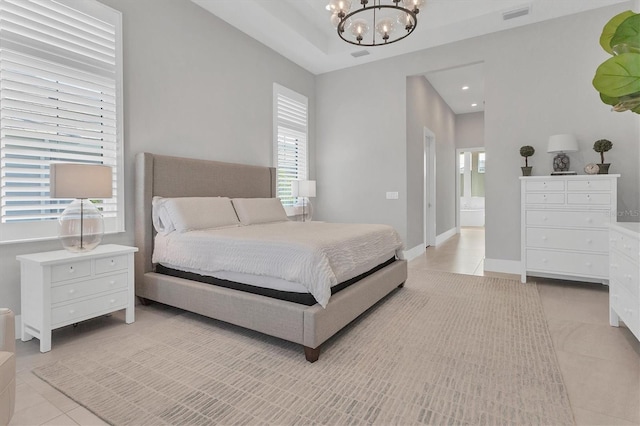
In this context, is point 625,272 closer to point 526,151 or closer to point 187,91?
point 526,151

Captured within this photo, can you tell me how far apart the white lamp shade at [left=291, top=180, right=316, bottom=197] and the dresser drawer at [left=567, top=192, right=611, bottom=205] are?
3255mm

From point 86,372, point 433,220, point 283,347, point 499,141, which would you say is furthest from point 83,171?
point 433,220

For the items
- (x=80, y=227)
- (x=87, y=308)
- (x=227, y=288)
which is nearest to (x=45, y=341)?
(x=87, y=308)

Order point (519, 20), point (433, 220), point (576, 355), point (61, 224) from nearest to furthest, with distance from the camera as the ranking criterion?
1. point (576, 355)
2. point (61, 224)
3. point (519, 20)
4. point (433, 220)

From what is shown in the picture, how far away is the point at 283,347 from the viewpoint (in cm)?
229

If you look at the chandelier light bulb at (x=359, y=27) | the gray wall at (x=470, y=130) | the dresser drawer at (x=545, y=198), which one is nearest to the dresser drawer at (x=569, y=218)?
the dresser drawer at (x=545, y=198)

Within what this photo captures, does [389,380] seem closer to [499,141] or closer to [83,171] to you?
[83,171]

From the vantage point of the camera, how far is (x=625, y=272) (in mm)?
2195

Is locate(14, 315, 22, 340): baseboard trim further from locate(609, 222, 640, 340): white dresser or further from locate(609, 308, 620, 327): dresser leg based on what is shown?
locate(609, 308, 620, 327): dresser leg

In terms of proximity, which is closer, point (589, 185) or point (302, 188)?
point (589, 185)

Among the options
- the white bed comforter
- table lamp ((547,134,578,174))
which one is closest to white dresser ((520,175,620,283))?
table lamp ((547,134,578,174))

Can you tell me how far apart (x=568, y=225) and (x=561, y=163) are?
790 mm

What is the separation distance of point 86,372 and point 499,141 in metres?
4.97

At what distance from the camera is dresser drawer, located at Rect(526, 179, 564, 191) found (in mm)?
3645
